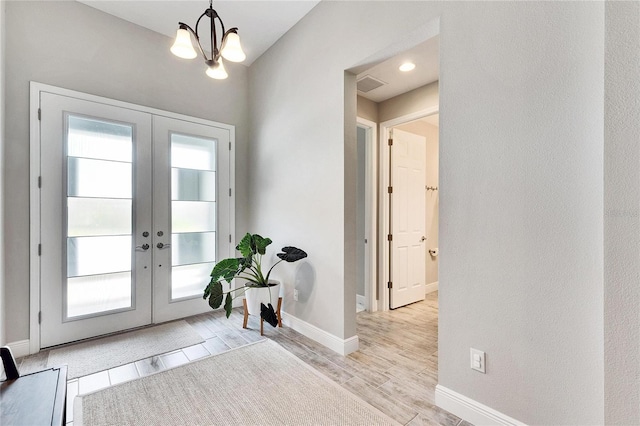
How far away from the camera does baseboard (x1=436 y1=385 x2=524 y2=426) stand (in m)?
1.58

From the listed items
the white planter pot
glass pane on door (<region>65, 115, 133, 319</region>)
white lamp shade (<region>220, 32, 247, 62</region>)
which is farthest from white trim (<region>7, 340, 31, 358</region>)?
white lamp shade (<region>220, 32, 247, 62</region>)

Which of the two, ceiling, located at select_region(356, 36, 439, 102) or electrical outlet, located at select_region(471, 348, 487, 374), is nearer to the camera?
electrical outlet, located at select_region(471, 348, 487, 374)

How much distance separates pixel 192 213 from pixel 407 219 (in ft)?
9.07

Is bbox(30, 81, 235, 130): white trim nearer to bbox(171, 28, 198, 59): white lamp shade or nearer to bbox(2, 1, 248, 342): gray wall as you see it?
bbox(2, 1, 248, 342): gray wall

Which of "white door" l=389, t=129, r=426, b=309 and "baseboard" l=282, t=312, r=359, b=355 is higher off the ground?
"white door" l=389, t=129, r=426, b=309

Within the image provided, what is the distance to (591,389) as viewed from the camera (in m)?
1.31

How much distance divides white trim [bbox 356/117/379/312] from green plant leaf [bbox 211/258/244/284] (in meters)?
1.72

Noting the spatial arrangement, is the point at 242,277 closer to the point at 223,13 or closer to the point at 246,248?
the point at 246,248

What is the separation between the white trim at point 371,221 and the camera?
3.69 m

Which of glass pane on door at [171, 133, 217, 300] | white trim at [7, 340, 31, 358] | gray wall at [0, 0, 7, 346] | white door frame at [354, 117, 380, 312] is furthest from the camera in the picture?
white door frame at [354, 117, 380, 312]

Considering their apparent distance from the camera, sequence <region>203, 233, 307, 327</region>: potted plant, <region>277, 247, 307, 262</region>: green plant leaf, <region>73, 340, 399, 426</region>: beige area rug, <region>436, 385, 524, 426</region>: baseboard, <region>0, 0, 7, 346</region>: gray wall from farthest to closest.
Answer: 1. <region>277, 247, 307, 262</region>: green plant leaf
2. <region>203, 233, 307, 327</region>: potted plant
3. <region>0, 0, 7, 346</region>: gray wall
4. <region>73, 340, 399, 426</region>: beige area rug
5. <region>436, 385, 524, 426</region>: baseboard

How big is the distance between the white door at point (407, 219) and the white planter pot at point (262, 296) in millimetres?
1587

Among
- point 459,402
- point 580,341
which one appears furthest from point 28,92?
point 580,341

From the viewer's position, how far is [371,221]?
12.2 ft
